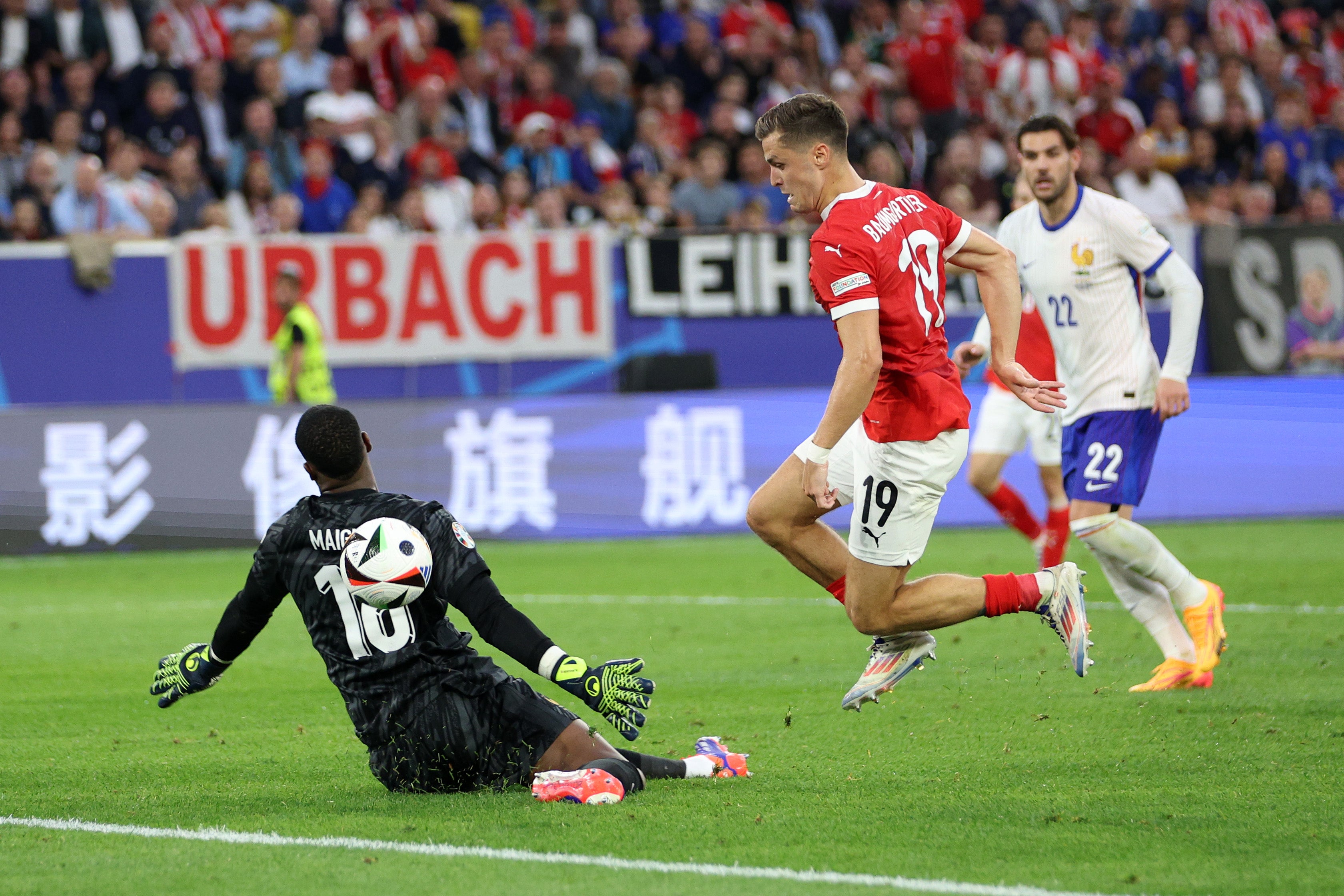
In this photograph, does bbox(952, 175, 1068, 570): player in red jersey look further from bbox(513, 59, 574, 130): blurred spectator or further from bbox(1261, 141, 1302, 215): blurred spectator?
bbox(1261, 141, 1302, 215): blurred spectator

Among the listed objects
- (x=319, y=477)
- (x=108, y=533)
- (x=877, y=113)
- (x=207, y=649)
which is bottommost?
(x=108, y=533)

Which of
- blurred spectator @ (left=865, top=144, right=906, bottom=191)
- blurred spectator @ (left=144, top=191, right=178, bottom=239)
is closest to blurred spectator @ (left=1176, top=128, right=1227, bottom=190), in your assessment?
blurred spectator @ (left=865, top=144, right=906, bottom=191)

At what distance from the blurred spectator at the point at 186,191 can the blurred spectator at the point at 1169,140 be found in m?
10.8

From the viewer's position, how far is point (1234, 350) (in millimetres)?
17812

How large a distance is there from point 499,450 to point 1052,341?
7256 mm

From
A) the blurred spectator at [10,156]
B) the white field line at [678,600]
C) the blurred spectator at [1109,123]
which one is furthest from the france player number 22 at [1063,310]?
the blurred spectator at [1109,123]

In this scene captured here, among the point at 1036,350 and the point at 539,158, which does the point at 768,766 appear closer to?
the point at 1036,350

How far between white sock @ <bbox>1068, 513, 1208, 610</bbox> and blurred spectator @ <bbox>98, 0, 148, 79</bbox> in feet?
42.8

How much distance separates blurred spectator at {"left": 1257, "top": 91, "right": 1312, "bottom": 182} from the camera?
21.3 metres

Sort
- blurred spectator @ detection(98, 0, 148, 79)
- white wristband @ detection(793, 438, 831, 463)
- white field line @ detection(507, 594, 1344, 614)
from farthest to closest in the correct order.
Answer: blurred spectator @ detection(98, 0, 148, 79), white field line @ detection(507, 594, 1344, 614), white wristband @ detection(793, 438, 831, 463)

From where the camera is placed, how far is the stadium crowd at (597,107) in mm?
16828

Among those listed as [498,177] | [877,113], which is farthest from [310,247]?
[877,113]

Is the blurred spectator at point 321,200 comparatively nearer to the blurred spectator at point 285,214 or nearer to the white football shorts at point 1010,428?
the blurred spectator at point 285,214

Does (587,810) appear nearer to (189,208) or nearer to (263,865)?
(263,865)
